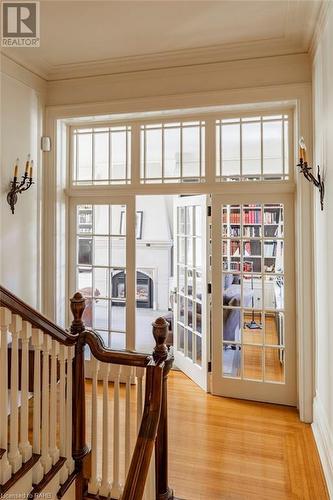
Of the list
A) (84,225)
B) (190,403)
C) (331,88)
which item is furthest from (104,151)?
(190,403)

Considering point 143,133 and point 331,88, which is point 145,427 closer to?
point 331,88

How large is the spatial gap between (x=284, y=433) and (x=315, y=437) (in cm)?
24

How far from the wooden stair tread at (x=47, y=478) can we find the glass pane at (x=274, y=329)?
2.21 metres

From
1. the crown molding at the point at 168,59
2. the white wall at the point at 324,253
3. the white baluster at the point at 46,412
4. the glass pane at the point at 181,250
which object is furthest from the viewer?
the glass pane at the point at 181,250

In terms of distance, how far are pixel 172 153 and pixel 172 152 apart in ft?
0.04

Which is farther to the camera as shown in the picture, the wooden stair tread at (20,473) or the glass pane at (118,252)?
the glass pane at (118,252)

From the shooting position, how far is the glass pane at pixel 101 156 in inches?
154

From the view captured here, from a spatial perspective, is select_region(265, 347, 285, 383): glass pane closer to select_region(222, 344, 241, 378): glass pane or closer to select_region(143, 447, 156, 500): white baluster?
select_region(222, 344, 241, 378): glass pane

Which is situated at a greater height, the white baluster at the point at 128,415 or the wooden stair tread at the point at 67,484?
the white baluster at the point at 128,415

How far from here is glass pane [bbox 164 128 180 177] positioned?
371 centimetres

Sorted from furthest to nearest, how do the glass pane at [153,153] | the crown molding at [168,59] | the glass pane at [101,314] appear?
the glass pane at [101,314], the glass pane at [153,153], the crown molding at [168,59]

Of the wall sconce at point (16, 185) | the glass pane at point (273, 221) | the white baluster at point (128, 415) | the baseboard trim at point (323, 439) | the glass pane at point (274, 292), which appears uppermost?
the wall sconce at point (16, 185)

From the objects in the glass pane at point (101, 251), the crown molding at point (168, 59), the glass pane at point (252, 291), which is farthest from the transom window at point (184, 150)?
the glass pane at point (252, 291)

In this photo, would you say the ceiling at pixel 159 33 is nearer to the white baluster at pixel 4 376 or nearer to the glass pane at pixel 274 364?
the white baluster at pixel 4 376
